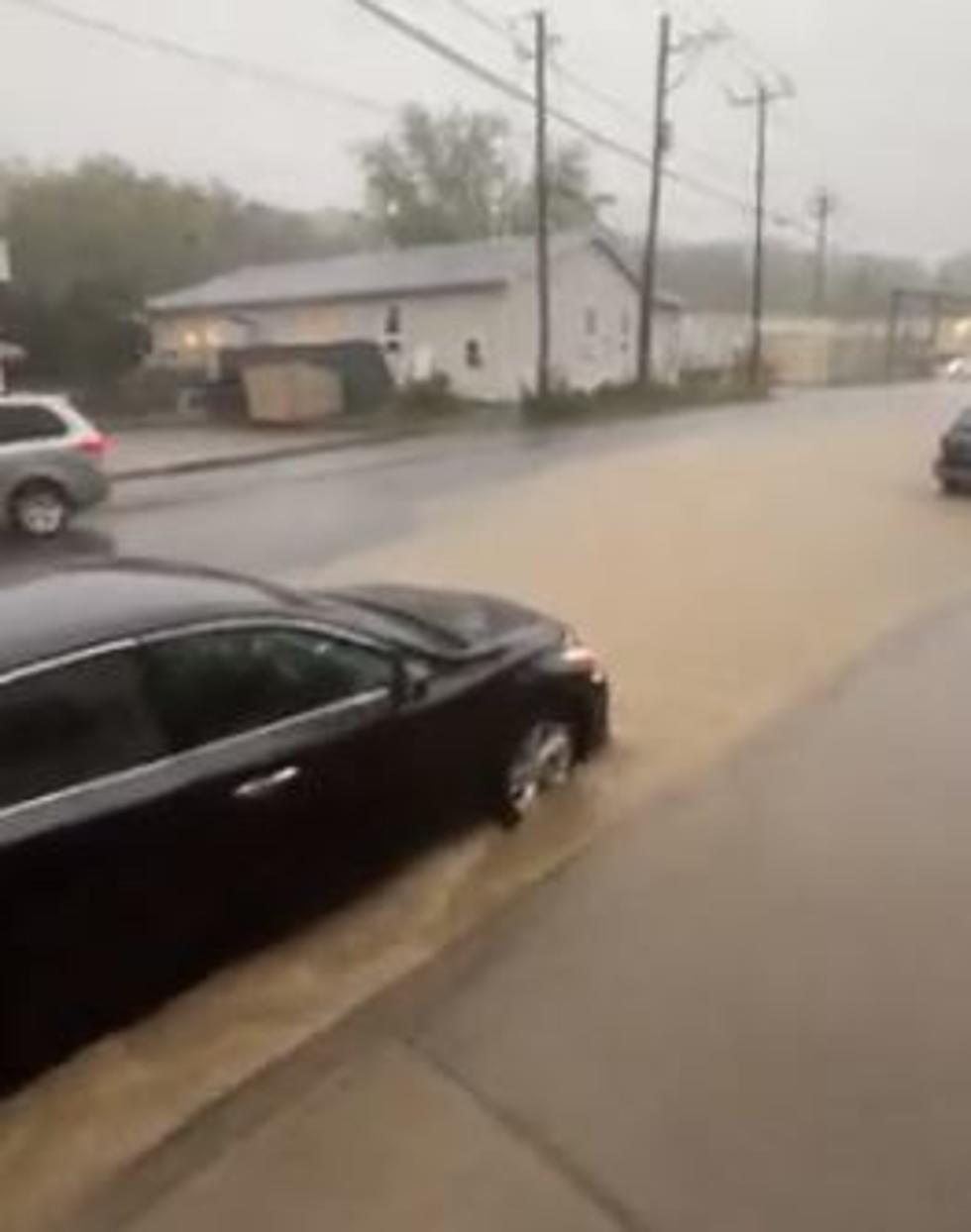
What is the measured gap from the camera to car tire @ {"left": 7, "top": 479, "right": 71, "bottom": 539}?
61.8 ft

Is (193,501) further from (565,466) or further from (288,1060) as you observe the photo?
(288,1060)

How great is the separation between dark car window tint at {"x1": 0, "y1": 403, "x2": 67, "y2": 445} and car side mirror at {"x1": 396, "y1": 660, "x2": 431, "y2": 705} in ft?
44.6

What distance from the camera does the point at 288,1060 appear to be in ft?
17.3

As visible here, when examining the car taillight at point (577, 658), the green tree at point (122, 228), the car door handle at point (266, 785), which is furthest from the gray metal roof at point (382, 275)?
the car door handle at point (266, 785)

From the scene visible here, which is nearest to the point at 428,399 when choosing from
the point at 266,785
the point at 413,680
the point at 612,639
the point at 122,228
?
the point at 612,639

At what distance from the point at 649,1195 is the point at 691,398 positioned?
46.1 metres

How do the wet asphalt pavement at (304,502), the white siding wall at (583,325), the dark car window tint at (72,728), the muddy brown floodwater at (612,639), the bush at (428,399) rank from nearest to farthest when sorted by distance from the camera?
the dark car window tint at (72,728)
the muddy brown floodwater at (612,639)
the wet asphalt pavement at (304,502)
the bush at (428,399)
the white siding wall at (583,325)

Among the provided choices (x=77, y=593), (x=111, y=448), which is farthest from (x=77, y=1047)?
(x=111, y=448)

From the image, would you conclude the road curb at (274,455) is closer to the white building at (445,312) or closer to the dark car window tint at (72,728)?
the white building at (445,312)

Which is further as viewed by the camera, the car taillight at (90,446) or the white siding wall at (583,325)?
the white siding wall at (583,325)

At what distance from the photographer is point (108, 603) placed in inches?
215

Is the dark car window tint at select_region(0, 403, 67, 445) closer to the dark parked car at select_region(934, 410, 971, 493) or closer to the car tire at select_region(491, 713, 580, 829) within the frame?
the dark parked car at select_region(934, 410, 971, 493)

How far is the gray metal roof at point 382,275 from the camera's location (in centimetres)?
4891

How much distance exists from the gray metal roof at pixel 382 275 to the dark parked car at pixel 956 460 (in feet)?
87.4
